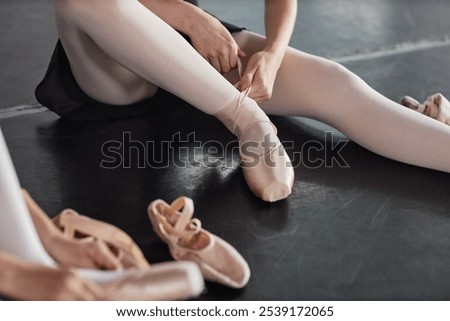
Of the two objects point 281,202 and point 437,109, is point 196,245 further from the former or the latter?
point 437,109

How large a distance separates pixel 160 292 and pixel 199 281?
5 cm

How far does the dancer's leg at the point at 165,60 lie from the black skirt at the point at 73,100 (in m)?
0.13

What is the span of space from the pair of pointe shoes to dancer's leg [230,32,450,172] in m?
0.41

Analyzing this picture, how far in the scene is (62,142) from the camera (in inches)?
67.3

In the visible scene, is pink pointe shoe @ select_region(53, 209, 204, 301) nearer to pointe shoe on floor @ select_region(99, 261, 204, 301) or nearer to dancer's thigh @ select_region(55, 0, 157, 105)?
pointe shoe on floor @ select_region(99, 261, 204, 301)

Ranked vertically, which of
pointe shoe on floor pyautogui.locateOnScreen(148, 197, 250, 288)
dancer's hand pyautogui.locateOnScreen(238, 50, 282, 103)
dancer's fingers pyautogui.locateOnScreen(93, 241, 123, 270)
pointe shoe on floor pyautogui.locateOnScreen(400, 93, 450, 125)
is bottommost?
pointe shoe on floor pyautogui.locateOnScreen(400, 93, 450, 125)

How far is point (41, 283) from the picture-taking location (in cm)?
116

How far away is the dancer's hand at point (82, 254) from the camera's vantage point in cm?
126

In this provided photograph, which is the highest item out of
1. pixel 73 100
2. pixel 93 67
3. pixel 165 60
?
pixel 165 60

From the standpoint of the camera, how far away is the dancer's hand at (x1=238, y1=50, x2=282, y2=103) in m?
1.61

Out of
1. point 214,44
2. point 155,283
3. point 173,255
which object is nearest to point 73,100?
point 214,44

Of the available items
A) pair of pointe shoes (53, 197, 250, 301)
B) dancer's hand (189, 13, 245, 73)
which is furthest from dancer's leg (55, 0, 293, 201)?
pair of pointe shoes (53, 197, 250, 301)

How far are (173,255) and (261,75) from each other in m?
0.44
